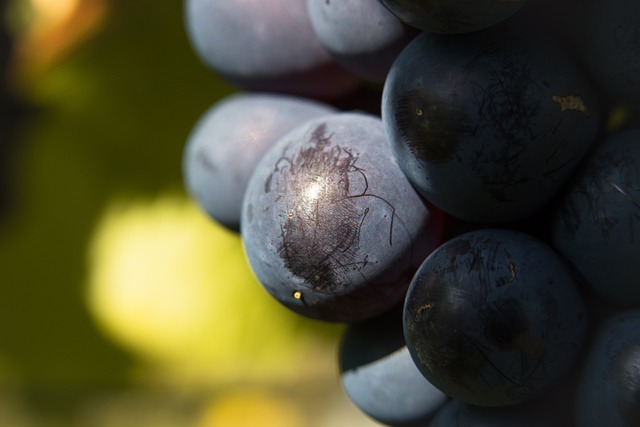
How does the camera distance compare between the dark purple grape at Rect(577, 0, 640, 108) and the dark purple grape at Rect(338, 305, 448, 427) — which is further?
the dark purple grape at Rect(338, 305, 448, 427)

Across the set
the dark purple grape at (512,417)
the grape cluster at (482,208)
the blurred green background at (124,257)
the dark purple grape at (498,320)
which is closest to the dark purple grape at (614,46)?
the grape cluster at (482,208)

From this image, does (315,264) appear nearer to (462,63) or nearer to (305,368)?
(462,63)

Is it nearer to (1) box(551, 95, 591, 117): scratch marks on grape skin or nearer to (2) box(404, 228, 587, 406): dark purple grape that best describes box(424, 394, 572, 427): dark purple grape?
(2) box(404, 228, 587, 406): dark purple grape

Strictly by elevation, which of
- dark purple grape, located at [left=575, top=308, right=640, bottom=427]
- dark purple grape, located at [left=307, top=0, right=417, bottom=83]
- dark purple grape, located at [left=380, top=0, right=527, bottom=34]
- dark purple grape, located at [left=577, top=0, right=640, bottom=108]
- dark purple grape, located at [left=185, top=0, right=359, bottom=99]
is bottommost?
dark purple grape, located at [left=575, top=308, right=640, bottom=427]

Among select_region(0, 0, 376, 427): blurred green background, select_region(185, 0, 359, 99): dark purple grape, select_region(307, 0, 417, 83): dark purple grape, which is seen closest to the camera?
select_region(307, 0, 417, 83): dark purple grape

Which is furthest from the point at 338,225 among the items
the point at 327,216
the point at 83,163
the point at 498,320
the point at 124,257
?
the point at 83,163

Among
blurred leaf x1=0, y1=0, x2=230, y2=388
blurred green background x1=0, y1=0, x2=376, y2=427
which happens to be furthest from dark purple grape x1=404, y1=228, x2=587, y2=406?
blurred leaf x1=0, y1=0, x2=230, y2=388

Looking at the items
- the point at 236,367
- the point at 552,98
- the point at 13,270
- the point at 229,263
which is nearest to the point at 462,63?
the point at 552,98
